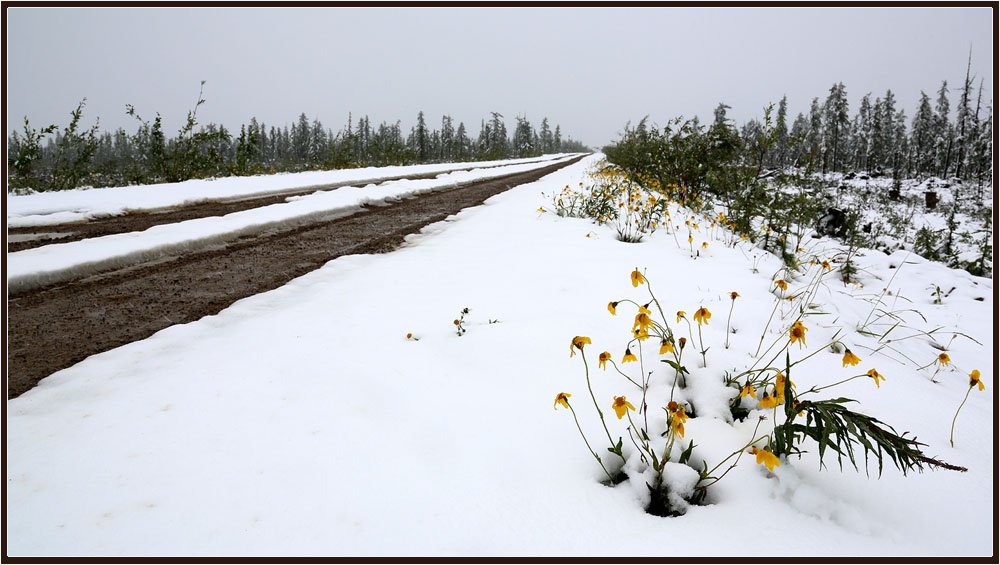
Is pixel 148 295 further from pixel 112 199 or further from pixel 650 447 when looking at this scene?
pixel 112 199

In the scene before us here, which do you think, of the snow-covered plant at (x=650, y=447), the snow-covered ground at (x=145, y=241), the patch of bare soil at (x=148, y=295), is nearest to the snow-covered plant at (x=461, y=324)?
the snow-covered plant at (x=650, y=447)

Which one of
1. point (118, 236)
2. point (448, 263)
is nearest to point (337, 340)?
point (448, 263)

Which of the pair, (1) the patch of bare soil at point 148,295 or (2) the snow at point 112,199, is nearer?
(1) the patch of bare soil at point 148,295

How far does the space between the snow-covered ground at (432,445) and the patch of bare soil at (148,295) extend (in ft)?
0.79

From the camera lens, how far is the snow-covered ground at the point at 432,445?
1.32 m

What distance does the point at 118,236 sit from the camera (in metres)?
4.88

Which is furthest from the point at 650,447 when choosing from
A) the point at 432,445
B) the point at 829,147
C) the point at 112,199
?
the point at 829,147

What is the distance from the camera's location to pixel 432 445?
1.71m

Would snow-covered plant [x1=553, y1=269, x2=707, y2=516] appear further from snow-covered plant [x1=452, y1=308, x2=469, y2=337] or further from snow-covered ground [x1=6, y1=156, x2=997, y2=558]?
snow-covered plant [x1=452, y1=308, x2=469, y2=337]

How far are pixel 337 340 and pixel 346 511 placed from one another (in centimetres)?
134

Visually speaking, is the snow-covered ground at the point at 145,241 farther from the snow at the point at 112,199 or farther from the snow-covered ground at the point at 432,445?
the snow-covered ground at the point at 432,445

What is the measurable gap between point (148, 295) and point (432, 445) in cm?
287

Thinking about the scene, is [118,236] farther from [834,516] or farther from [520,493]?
[834,516]

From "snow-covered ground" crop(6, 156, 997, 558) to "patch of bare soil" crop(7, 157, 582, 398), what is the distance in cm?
24
